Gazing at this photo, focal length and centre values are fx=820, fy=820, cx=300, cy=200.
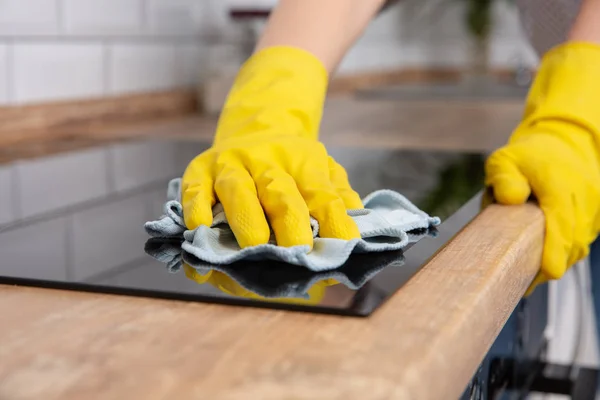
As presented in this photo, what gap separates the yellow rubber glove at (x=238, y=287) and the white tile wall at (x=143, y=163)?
406 millimetres

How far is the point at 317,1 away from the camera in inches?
30.6

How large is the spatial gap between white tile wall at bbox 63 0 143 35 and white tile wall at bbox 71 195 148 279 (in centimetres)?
76

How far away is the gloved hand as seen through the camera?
0.68 m

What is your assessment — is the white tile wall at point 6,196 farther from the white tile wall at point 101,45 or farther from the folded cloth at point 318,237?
the white tile wall at point 101,45

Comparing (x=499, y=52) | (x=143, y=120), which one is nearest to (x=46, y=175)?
(x=143, y=120)

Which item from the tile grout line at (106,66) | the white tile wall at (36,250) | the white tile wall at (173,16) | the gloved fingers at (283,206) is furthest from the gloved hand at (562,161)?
the white tile wall at (173,16)

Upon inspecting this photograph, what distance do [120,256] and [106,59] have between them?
3.53 feet

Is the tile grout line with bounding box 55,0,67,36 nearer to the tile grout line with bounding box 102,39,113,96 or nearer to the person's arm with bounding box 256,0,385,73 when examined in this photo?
the tile grout line with bounding box 102,39,113,96

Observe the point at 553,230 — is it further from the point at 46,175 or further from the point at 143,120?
the point at 143,120

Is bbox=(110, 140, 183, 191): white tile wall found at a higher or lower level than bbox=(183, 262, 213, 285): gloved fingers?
lower

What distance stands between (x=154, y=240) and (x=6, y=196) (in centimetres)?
28

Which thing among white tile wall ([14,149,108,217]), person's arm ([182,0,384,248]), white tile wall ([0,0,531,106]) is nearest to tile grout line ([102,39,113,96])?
white tile wall ([0,0,531,106])

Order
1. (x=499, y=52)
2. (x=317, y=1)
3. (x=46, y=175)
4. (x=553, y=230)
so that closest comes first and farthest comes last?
(x=553, y=230)
(x=317, y=1)
(x=46, y=175)
(x=499, y=52)

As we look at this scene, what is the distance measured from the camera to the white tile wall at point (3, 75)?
125 cm
